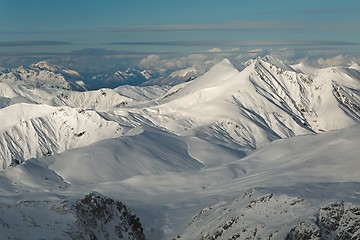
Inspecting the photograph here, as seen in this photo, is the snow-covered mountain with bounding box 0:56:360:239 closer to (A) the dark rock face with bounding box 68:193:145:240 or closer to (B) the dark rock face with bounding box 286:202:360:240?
(B) the dark rock face with bounding box 286:202:360:240

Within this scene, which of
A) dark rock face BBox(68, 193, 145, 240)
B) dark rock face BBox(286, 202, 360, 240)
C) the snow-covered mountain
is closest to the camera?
dark rock face BBox(286, 202, 360, 240)

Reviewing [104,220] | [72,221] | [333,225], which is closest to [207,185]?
[104,220]

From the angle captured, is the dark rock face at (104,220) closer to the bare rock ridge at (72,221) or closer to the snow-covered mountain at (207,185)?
the bare rock ridge at (72,221)

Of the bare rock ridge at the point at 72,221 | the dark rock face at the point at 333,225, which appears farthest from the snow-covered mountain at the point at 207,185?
the bare rock ridge at the point at 72,221

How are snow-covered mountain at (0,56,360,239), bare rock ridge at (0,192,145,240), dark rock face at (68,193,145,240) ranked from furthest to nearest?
1. dark rock face at (68,193,145,240)
2. bare rock ridge at (0,192,145,240)
3. snow-covered mountain at (0,56,360,239)

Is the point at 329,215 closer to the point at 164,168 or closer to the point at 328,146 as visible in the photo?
the point at 328,146

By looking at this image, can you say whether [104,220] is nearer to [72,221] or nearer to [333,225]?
[72,221]

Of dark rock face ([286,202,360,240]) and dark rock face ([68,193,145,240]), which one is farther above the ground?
dark rock face ([286,202,360,240])

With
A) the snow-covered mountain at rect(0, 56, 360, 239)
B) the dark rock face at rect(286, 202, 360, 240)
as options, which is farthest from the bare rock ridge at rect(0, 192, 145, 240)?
the dark rock face at rect(286, 202, 360, 240)
